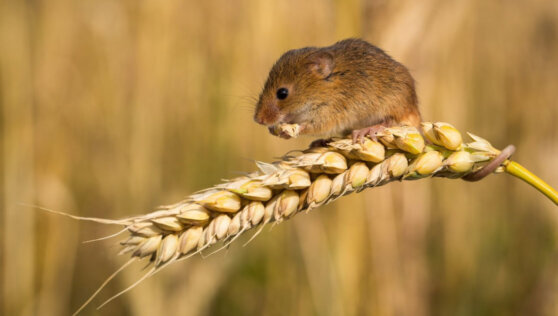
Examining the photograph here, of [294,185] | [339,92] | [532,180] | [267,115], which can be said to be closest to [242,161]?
[267,115]

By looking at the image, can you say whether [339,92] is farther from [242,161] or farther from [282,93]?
[242,161]

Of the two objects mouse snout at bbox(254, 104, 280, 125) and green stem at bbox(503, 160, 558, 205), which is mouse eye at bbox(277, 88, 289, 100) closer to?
mouse snout at bbox(254, 104, 280, 125)

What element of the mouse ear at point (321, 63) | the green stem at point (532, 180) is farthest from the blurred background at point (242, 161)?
the green stem at point (532, 180)

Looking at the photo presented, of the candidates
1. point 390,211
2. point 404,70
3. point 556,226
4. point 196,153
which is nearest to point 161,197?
point 196,153

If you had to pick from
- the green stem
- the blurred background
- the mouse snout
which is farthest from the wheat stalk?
the mouse snout

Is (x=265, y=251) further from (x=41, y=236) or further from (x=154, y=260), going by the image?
(x=154, y=260)

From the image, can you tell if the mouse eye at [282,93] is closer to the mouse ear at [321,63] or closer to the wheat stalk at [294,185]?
the mouse ear at [321,63]
